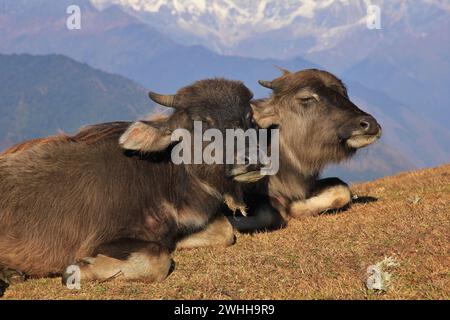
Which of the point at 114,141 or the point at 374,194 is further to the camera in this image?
the point at 374,194

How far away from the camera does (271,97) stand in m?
10.2

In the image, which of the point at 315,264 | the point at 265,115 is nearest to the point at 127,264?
the point at 315,264

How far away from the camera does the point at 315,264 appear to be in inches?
266

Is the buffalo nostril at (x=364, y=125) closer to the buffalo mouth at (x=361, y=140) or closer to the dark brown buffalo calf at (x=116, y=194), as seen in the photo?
the buffalo mouth at (x=361, y=140)

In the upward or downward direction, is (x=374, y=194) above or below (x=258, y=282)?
above

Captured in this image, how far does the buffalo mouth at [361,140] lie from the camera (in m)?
8.86

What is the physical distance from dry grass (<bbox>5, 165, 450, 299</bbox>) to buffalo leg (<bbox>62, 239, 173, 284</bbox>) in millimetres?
120

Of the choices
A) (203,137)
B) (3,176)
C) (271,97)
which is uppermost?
(271,97)

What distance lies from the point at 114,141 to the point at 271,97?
3.52 meters

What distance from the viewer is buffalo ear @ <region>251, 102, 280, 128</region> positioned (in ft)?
32.2

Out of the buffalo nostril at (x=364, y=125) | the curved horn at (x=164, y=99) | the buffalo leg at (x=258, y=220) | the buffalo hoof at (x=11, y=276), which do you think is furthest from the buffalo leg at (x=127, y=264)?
the buffalo nostril at (x=364, y=125)
